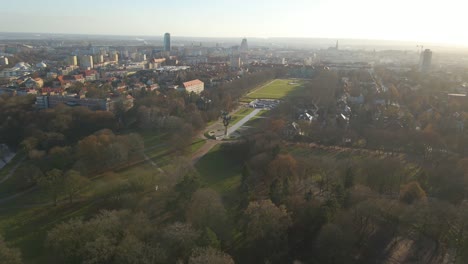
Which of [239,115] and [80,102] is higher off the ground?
[80,102]

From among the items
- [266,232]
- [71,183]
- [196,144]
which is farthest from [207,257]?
[196,144]

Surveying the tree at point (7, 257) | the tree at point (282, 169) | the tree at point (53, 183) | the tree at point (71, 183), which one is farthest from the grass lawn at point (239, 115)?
the tree at point (7, 257)

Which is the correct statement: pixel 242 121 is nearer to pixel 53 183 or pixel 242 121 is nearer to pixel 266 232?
pixel 53 183

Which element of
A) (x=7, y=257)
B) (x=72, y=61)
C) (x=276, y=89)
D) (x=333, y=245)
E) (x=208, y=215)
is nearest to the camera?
(x=7, y=257)

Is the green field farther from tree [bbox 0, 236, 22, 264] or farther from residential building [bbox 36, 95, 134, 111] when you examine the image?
tree [bbox 0, 236, 22, 264]

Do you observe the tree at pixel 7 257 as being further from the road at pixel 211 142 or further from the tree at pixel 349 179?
the tree at pixel 349 179

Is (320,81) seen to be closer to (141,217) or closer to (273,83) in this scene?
(273,83)

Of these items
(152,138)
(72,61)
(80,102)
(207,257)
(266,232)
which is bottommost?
(152,138)
